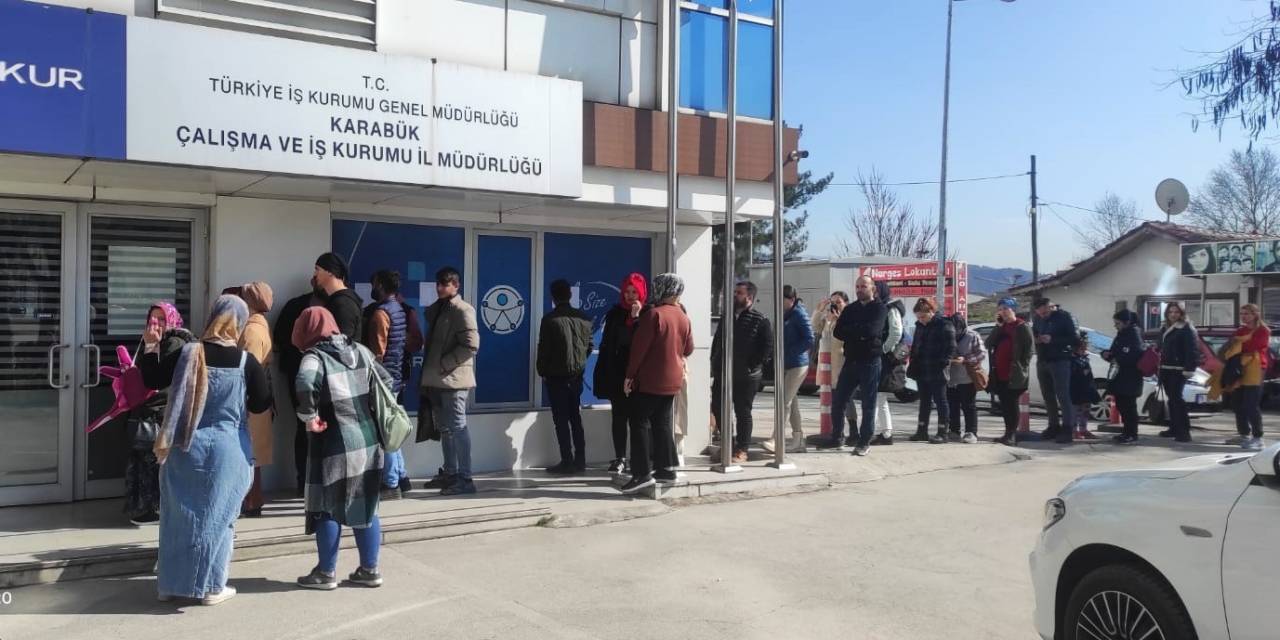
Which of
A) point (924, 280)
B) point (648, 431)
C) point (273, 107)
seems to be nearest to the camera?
point (273, 107)

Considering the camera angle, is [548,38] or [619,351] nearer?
[548,38]

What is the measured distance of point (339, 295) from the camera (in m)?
7.23

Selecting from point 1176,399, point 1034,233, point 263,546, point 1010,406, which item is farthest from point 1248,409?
point 1034,233

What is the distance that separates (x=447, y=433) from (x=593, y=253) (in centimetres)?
262

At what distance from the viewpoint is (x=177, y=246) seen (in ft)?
26.2

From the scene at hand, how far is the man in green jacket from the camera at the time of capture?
351 inches

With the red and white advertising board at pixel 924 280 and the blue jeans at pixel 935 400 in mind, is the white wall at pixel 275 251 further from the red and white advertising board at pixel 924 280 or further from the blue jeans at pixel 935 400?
the red and white advertising board at pixel 924 280

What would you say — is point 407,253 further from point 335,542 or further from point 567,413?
point 335,542

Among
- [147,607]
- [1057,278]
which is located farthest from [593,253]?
[1057,278]

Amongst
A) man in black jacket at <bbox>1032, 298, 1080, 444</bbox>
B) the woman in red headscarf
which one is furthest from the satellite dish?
the woman in red headscarf

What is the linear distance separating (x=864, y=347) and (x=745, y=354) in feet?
5.38

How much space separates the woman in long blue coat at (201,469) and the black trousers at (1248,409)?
11.7m

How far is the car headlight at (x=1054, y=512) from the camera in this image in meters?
4.52

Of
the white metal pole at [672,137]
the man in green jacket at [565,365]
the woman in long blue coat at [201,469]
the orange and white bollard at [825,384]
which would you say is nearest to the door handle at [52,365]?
the woman in long blue coat at [201,469]
